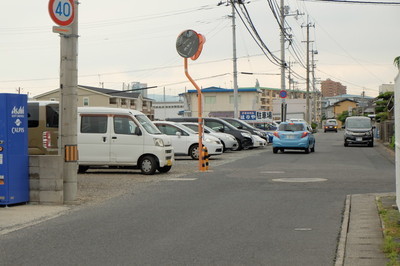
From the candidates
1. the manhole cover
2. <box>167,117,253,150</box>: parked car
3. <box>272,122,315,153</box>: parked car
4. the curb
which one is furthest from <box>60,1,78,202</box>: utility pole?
<box>167,117,253,150</box>: parked car

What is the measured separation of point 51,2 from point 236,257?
6.63 metres

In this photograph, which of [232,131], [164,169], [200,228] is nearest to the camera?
[200,228]

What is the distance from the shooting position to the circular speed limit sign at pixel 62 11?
10.8 m

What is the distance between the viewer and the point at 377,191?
1252 centimetres

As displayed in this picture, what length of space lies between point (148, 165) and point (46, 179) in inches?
235

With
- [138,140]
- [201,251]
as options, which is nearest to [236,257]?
[201,251]

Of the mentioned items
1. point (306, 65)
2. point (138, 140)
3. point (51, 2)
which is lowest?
point (138, 140)

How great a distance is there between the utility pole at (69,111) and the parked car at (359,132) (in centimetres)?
2633

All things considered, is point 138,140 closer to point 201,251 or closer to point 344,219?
point 344,219

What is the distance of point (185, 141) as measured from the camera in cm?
2353

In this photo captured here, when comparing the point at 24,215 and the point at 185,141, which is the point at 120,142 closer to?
the point at 185,141

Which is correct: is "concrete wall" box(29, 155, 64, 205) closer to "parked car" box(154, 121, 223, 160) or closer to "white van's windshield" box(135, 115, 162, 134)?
"white van's windshield" box(135, 115, 162, 134)

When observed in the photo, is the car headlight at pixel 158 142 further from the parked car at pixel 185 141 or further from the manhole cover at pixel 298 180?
the parked car at pixel 185 141

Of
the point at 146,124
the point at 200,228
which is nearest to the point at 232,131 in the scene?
the point at 146,124
